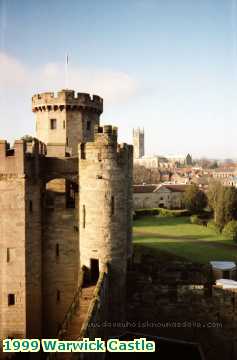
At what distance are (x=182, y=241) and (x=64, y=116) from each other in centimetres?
2905

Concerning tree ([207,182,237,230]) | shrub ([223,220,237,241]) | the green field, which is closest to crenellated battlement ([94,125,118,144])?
the green field

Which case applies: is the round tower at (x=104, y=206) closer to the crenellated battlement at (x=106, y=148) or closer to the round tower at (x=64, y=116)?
the crenellated battlement at (x=106, y=148)

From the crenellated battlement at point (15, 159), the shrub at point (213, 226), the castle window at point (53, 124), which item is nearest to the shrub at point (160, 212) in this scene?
the shrub at point (213, 226)

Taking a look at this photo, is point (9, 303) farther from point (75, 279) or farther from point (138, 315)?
point (138, 315)

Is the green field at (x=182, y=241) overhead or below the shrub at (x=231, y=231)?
below

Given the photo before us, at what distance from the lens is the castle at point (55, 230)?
21.6 metres

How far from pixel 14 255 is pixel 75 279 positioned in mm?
4235

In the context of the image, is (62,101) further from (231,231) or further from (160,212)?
(160,212)

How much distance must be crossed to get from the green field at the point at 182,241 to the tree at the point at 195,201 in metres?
7.66

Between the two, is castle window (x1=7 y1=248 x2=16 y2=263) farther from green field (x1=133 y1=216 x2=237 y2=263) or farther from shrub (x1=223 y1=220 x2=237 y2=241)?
shrub (x1=223 y1=220 x2=237 y2=241)

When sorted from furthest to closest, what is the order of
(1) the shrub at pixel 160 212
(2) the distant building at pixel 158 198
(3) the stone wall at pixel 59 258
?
(2) the distant building at pixel 158 198
(1) the shrub at pixel 160 212
(3) the stone wall at pixel 59 258

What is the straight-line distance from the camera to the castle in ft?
70.9

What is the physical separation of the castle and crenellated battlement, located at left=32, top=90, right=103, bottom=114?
6677 mm

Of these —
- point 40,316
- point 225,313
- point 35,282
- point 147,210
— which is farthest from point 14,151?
point 147,210
